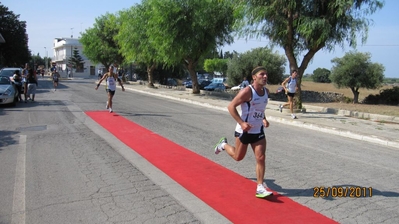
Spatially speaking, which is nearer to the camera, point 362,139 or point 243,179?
point 243,179

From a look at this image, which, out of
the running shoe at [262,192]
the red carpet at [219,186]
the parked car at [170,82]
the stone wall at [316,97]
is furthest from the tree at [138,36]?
the running shoe at [262,192]

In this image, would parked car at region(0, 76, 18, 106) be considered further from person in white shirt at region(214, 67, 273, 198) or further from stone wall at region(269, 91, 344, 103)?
stone wall at region(269, 91, 344, 103)

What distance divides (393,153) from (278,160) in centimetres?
322

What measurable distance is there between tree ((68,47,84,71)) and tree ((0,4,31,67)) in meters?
27.5

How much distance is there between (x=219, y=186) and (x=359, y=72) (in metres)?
28.8

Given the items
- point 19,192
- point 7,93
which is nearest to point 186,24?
point 7,93

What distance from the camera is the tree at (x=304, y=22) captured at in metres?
14.4

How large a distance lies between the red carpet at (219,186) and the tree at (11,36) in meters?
49.3

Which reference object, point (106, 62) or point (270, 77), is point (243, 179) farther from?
point (106, 62)

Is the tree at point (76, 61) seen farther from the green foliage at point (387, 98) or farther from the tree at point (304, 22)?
the tree at point (304, 22)

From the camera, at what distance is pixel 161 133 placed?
991cm

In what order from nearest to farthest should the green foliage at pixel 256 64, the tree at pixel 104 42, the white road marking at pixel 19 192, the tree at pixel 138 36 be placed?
the white road marking at pixel 19 192, the tree at pixel 138 36, the green foliage at pixel 256 64, the tree at pixel 104 42

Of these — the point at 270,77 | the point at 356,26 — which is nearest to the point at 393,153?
the point at 356,26
